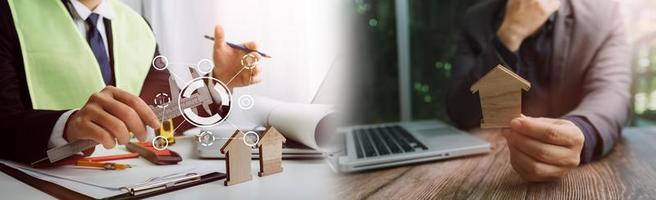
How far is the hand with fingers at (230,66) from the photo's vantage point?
74 cm

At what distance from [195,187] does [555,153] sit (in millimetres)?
504

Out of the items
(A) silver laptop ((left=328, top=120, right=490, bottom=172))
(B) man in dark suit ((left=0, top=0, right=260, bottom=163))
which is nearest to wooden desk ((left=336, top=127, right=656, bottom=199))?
(A) silver laptop ((left=328, top=120, right=490, bottom=172))

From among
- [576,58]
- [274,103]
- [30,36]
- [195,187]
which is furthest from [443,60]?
[30,36]

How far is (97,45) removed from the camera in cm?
76

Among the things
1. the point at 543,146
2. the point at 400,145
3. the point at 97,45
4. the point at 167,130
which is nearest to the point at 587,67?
the point at 543,146

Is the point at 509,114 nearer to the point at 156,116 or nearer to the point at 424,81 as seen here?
the point at 424,81

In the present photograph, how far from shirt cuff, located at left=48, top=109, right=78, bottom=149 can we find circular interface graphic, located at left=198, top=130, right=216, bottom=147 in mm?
188

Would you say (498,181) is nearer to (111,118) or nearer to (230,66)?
(230,66)

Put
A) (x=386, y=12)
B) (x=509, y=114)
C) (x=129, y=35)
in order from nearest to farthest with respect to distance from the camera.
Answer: (x=509, y=114)
(x=129, y=35)
(x=386, y=12)

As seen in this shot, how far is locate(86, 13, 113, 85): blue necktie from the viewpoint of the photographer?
751 mm

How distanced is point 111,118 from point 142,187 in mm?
113

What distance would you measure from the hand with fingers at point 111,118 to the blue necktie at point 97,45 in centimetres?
4

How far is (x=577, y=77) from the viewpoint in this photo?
0.81 metres

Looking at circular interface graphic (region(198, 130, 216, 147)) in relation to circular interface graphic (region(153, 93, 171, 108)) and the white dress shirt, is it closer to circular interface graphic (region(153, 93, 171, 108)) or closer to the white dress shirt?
circular interface graphic (region(153, 93, 171, 108))
